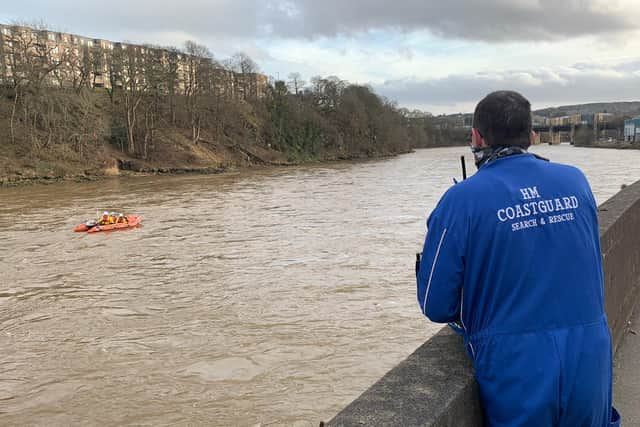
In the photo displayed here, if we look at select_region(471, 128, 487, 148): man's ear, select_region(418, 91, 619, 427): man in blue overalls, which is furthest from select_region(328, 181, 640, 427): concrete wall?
Result: select_region(471, 128, 487, 148): man's ear

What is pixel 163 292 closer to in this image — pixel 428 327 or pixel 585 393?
pixel 428 327

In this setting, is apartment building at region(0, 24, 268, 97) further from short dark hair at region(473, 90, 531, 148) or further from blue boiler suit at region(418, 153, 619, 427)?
blue boiler suit at region(418, 153, 619, 427)

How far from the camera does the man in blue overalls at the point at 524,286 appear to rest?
6.77 feet

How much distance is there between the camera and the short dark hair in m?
2.28

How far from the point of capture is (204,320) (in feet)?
35.5

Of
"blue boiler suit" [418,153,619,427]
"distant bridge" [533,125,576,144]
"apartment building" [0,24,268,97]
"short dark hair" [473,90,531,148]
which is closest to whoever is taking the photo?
"blue boiler suit" [418,153,619,427]

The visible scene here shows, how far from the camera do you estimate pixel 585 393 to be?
2082mm

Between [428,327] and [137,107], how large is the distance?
65.6 meters

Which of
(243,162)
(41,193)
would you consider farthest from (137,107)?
(41,193)

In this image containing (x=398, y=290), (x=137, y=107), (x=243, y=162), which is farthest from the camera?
(x=243, y=162)

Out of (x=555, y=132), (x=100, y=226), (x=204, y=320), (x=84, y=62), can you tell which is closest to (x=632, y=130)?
(x=555, y=132)

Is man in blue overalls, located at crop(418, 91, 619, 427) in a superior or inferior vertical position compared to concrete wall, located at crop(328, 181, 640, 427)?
superior

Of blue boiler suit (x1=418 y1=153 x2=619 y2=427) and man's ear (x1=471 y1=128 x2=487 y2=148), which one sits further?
man's ear (x1=471 y1=128 x2=487 y2=148)

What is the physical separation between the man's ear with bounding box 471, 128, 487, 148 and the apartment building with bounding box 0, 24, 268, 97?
59220 millimetres
